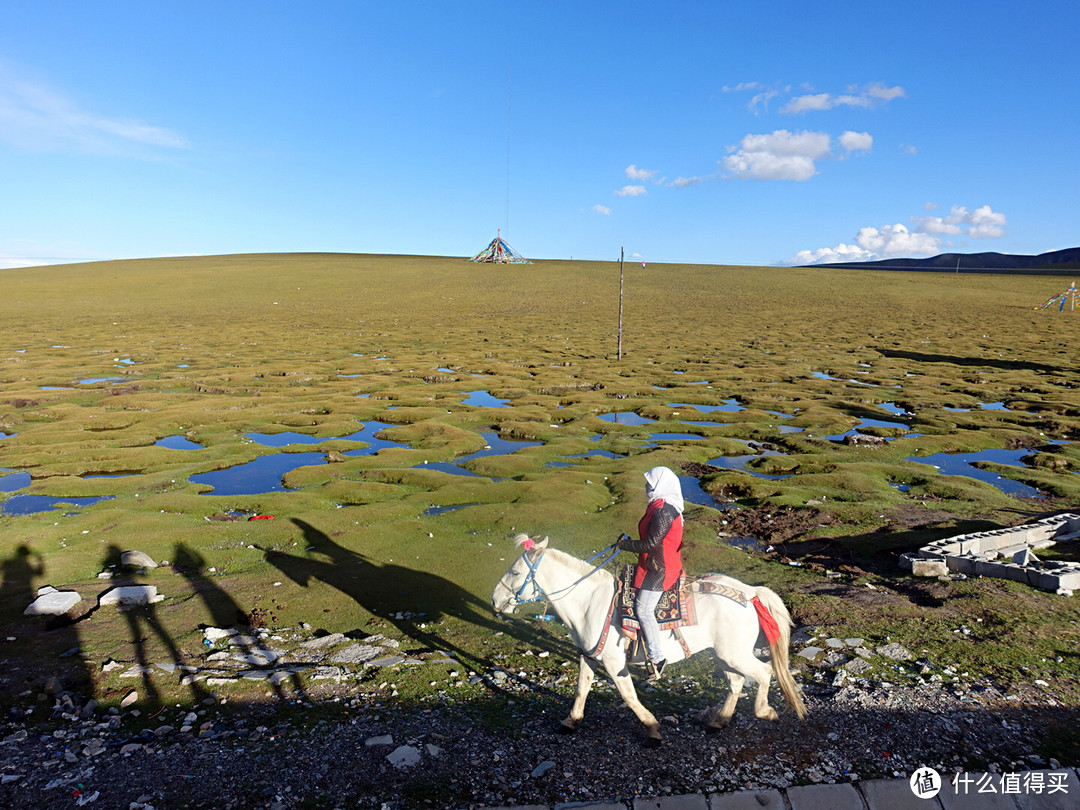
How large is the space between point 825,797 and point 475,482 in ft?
53.3

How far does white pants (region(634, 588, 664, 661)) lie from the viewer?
26.8 feet

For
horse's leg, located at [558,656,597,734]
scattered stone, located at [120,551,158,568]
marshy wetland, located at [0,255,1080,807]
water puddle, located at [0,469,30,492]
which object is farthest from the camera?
water puddle, located at [0,469,30,492]

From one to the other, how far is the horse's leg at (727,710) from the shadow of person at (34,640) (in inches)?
353

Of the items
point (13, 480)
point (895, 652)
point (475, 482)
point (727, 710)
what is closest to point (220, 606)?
point (727, 710)

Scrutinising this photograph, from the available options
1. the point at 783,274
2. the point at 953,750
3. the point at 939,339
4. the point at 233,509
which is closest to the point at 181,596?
the point at 233,509

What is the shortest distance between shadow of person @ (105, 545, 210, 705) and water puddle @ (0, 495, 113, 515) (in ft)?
27.9

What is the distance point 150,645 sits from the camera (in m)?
10.7

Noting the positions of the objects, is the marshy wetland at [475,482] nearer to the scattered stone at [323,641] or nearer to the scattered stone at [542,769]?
the scattered stone at [323,641]

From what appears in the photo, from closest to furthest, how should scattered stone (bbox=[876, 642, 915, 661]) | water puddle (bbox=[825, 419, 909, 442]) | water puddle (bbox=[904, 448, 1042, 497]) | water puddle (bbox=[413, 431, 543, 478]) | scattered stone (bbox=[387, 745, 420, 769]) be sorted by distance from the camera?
scattered stone (bbox=[387, 745, 420, 769])
scattered stone (bbox=[876, 642, 915, 661])
water puddle (bbox=[904, 448, 1042, 497])
water puddle (bbox=[413, 431, 543, 478])
water puddle (bbox=[825, 419, 909, 442])

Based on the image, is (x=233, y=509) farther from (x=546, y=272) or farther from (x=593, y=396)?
(x=546, y=272)

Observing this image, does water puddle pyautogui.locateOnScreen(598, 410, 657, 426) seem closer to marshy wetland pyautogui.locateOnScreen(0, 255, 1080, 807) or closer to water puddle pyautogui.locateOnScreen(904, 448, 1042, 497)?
marshy wetland pyautogui.locateOnScreen(0, 255, 1080, 807)

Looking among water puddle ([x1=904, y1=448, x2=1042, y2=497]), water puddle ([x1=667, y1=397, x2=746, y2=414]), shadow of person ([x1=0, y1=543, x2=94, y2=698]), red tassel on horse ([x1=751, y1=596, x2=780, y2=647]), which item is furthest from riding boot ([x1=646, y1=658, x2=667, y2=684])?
water puddle ([x1=667, y1=397, x2=746, y2=414])

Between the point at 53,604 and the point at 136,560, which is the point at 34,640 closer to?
the point at 53,604

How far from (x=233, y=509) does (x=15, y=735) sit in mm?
11508
